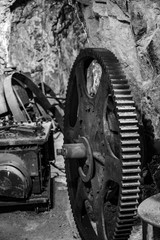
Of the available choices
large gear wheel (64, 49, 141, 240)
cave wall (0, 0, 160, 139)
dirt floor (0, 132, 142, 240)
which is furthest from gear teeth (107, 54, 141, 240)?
cave wall (0, 0, 160, 139)

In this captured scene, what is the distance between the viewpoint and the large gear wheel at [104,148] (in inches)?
90.7

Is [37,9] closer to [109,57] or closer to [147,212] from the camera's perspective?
[109,57]

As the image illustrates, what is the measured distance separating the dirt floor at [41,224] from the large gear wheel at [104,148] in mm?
515

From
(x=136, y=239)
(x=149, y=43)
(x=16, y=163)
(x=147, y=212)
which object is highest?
(x=149, y=43)

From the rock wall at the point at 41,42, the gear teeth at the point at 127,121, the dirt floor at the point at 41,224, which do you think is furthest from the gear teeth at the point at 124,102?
the rock wall at the point at 41,42

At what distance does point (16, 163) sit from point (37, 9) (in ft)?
25.3

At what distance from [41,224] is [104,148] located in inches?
75.2

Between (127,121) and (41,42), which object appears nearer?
(127,121)

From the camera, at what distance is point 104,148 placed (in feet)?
8.79

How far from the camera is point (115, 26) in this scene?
15.8 feet

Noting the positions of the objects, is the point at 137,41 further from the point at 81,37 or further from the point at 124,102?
the point at 81,37

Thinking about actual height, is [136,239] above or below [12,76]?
below

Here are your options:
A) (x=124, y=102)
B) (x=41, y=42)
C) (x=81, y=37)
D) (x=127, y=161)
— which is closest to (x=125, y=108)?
(x=124, y=102)

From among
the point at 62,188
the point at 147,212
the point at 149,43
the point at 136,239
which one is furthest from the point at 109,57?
the point at 62,188
